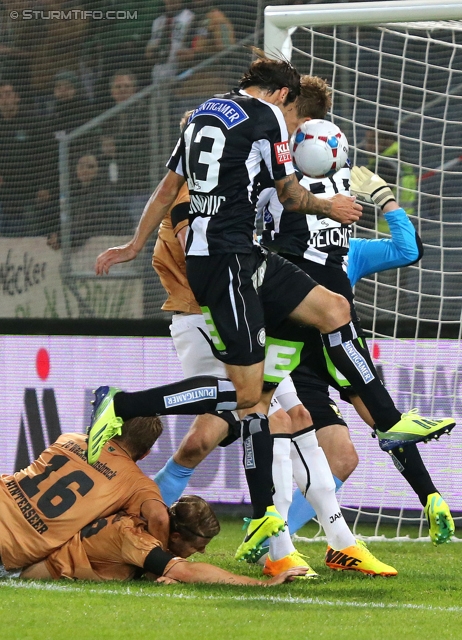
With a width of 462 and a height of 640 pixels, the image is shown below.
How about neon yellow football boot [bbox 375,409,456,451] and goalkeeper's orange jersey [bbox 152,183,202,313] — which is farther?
goalkeeper's orange jersey [bbox 152,183,202,313]

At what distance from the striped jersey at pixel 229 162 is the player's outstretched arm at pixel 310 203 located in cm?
5

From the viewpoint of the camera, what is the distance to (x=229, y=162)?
423 cm

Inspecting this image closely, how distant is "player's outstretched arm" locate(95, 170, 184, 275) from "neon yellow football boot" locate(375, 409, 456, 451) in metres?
1.34

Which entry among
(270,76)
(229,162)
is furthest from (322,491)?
(270,76)

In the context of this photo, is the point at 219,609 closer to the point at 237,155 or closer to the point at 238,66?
the point at 237,155

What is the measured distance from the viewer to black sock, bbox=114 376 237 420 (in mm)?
4195

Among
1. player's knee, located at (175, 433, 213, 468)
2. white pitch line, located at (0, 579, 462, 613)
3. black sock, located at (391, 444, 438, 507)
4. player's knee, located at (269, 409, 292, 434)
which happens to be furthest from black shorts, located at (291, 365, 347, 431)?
white pitch line, located at (0, 579, 462, 613)

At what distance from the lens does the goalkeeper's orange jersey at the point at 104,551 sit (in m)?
4.10

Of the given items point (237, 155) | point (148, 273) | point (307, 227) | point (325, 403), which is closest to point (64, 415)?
point (148, 273)

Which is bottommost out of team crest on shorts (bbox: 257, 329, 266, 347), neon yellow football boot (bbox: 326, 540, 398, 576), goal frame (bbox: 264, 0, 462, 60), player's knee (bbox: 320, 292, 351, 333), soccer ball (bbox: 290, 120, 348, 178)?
neon yellow football boot (bbox: 326, 540, 398, 576)

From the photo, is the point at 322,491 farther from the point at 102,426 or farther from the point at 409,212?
the point at 409,212

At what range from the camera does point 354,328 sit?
14.6 feet

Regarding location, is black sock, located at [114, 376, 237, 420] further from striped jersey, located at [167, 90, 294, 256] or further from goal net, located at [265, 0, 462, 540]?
goal net, located at [265, 0, 462, 540]

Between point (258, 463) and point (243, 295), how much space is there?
673 millimetres
